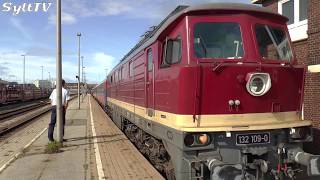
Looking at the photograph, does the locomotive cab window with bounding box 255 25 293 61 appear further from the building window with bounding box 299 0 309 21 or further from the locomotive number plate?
the building window with bounding box 299 0 309 21

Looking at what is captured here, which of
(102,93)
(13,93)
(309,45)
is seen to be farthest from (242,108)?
(13,93)

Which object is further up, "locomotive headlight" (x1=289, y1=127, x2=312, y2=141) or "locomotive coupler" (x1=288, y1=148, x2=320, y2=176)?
"locomotive headlight" (x1=289, y1=127, x2=312, y2=141)

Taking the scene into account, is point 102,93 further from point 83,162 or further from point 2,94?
point 83,162

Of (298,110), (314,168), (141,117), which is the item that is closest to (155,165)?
(141,117)

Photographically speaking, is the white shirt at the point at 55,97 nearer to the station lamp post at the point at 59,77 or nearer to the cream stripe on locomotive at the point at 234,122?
the station lamp post at the point at 59,77

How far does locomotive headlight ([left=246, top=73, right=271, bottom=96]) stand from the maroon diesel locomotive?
15mm

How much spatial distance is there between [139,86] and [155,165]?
6.48 ft

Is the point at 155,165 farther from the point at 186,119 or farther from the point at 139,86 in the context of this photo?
the point at 186,119

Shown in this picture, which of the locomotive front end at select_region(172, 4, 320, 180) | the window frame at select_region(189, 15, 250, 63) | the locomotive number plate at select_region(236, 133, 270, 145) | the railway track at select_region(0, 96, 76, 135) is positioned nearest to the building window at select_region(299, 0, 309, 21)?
the locomotive front end at select_region(172, 4, 320, 180)

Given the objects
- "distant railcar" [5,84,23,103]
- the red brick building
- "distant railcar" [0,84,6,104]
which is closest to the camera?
the red brick building

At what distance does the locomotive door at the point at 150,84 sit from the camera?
30.6 feet

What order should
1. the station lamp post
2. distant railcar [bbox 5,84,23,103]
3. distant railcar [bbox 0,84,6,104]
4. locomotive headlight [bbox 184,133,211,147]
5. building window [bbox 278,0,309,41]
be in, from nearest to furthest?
locomotive headlight [bbox 184,133,211,147] → building window [bbox 278,0,309,41] → the station lamp post → distant railcar [bbox 0,84,6,104] → distant railcar [bbox 5,84,23,103]

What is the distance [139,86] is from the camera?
11.2 meters

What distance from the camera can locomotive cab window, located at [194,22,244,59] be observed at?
738cm
